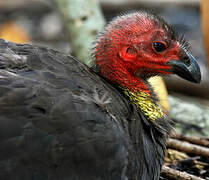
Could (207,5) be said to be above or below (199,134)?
above

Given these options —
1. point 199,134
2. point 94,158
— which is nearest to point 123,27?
point 94,158

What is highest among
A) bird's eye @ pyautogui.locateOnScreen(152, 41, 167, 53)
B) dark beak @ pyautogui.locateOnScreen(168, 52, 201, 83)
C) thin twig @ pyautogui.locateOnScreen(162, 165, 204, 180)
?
bird's eye @ pyautogui.locateOnScreen(152, 41, 167, 53)

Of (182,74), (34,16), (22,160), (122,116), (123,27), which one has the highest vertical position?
(123,27)

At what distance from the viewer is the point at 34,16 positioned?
35.8 feet

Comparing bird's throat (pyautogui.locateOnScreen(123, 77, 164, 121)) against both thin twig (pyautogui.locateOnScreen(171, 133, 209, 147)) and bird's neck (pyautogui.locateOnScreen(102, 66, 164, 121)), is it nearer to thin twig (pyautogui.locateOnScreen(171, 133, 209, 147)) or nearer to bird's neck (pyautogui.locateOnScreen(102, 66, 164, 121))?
bird's neck (pyautogui.locateOnScreen(102, 66, 164, 121))

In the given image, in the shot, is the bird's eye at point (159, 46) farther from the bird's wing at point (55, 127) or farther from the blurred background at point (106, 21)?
the bird's wing at point (55, 127)

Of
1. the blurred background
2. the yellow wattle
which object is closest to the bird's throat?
the yellow wattle

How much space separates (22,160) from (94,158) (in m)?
0.41

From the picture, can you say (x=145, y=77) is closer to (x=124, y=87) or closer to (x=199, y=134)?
(x=124, y=87)

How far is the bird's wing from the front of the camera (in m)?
2.44

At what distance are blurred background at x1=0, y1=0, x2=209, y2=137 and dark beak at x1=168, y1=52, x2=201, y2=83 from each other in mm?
461

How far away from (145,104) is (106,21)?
490 centimetres

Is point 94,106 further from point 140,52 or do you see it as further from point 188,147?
point 188,147

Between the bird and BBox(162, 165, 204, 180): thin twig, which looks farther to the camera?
BBox(162, 165, 204, 180): thin twig
